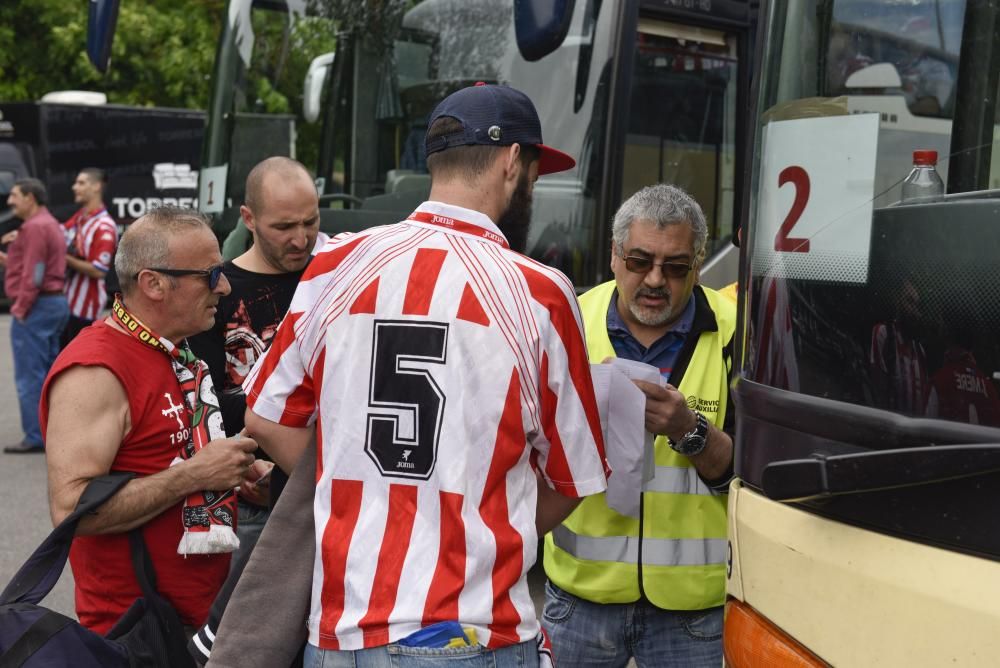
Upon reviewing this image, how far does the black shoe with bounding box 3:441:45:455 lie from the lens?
9086 mm

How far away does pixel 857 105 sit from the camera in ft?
7.75

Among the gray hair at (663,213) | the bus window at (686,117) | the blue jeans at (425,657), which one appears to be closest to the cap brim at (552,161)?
the gray hair at (663,213)

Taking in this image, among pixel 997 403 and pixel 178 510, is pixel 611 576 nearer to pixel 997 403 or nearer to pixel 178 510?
pixel 178 510

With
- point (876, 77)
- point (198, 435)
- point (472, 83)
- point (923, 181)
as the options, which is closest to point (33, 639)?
point (198, 435)

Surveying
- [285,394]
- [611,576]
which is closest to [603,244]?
[611,576]

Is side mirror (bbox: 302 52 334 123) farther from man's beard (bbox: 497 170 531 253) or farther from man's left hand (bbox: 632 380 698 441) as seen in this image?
man's beard (bbox: 497 170 531 253)

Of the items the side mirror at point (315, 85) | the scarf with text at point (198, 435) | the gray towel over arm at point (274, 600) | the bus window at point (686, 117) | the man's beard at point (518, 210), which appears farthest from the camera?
the side mirror at point (315, 85)

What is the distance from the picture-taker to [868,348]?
6.81 feet

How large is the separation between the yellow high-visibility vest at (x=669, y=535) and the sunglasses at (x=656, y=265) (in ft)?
0.53

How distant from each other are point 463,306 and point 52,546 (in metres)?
1.10

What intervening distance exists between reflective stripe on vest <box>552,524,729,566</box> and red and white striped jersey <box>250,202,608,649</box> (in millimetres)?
836

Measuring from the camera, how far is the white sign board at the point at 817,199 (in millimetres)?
2186

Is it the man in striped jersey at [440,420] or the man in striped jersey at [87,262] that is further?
the man in striped jersey at [87,262]

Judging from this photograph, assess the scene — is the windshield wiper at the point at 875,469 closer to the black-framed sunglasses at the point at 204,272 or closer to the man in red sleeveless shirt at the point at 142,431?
the man in red sleeveless shirt at the point at 142,431
